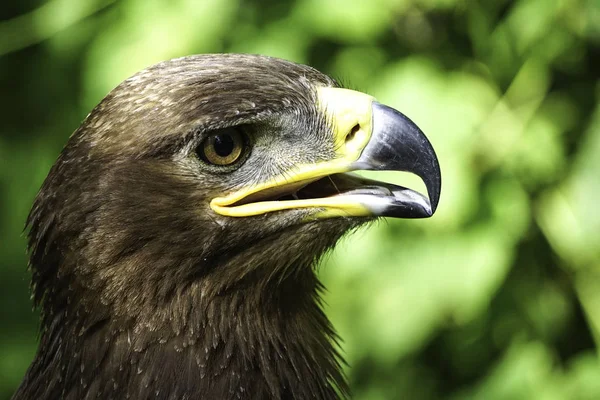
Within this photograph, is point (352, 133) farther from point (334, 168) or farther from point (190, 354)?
point (190, 354)

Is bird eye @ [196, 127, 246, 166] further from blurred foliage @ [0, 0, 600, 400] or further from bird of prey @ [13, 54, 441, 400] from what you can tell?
blurred foliage @ [0, 0, 600, 400]

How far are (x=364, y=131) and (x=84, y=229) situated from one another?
71 centimetres

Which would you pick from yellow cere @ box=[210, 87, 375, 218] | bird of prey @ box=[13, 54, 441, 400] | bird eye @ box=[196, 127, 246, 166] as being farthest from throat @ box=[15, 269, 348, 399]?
bird eye @ box=[196, 127, 246, 166]

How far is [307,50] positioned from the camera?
11.4ft

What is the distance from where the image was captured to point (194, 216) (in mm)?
2166

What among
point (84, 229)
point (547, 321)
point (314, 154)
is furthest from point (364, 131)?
point (547, 321)

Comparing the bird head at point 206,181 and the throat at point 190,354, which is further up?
the bird head at point 206,181

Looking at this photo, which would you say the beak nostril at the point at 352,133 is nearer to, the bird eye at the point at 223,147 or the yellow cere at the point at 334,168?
the yellow cere at the point at 334,168

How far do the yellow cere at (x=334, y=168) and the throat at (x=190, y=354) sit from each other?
224 mm

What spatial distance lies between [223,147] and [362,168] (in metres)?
0.34

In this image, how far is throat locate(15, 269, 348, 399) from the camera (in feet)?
6.94

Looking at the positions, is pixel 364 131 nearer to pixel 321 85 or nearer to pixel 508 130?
pixel 321 85

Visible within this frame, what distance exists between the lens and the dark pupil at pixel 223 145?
2139 mm

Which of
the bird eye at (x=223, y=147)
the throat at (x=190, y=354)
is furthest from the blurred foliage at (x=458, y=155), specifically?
the bird eye at (x=223, y=147)
